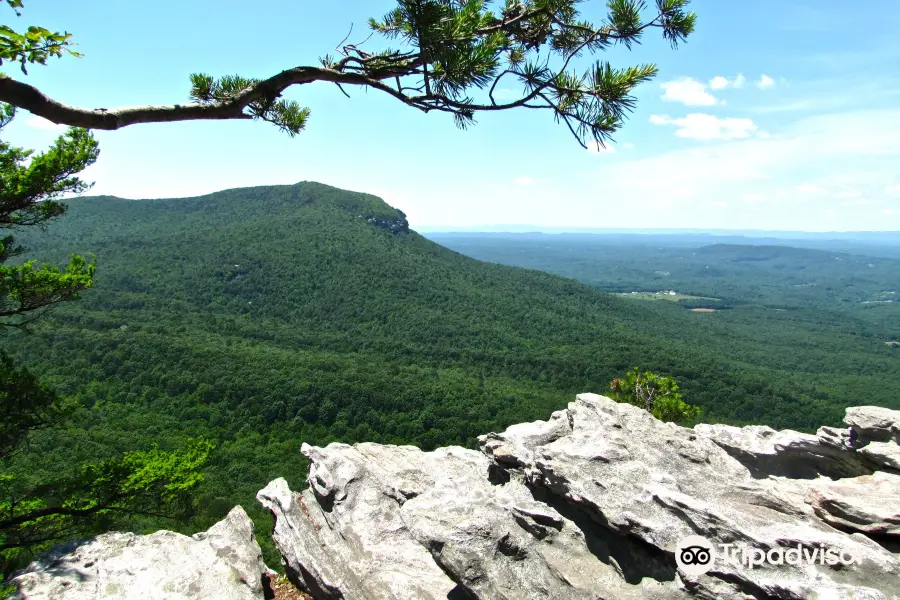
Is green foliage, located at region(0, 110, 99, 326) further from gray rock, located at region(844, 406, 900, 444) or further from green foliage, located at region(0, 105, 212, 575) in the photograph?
gray rock, located at region(844, 406, 900, 444)

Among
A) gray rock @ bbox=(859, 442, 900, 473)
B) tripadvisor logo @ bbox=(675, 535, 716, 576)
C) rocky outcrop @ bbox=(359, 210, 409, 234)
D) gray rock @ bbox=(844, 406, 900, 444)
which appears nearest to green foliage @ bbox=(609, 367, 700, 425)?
gray rock @ bbox=(844, 406, 900, 444)

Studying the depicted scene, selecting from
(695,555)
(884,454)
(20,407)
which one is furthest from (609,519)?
(20,407)

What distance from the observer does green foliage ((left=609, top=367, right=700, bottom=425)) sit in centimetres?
2075

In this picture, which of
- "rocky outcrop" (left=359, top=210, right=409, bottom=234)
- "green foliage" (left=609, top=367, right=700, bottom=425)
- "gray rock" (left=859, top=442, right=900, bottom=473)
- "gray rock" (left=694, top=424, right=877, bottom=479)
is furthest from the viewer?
"rocky outcrop" (left=359, top=210, right=409, bottom=234)

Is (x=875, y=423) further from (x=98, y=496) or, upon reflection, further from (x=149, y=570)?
(x=98, y=496)

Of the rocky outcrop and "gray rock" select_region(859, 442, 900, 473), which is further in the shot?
the rocky outcrop

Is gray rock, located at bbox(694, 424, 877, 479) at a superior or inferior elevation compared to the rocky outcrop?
inferior

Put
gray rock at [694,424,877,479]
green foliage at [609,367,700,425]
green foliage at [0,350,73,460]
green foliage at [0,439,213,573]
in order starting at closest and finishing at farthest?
1. green foliage at [0,350,73,460]
2. green foliage at [0,439,213,573]
3. gray rock at [694,424,877,479]
4. green foliage at [609,367,700,425]

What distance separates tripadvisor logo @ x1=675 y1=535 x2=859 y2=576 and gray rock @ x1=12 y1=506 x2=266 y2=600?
7169mm

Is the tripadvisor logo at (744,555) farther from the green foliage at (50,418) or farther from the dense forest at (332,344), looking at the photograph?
the dense forest at (332,344)

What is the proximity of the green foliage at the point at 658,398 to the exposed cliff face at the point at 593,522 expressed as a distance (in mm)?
9865

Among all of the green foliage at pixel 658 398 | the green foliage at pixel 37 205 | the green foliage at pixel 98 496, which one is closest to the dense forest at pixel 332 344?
the green foliage at pixel 98 496

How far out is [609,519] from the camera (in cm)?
712

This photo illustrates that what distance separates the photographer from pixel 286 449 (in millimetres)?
42469
